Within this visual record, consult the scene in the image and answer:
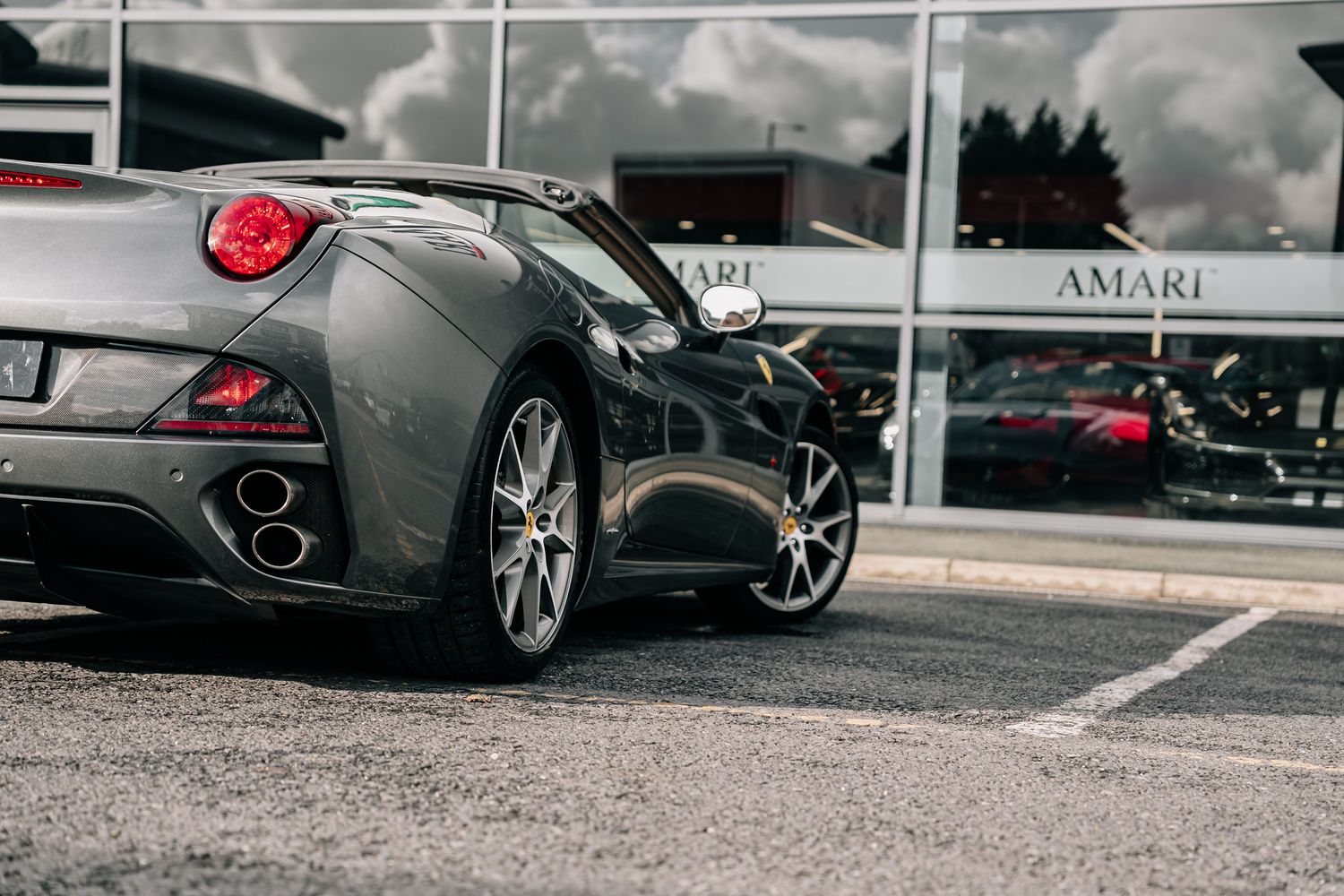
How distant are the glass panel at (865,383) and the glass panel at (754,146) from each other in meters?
0.20

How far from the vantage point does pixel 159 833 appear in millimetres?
2498


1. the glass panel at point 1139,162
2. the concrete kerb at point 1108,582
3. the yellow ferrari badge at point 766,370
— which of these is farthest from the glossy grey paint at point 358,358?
the glass panel at point 1139,162

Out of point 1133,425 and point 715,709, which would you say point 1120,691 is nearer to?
point 715,709

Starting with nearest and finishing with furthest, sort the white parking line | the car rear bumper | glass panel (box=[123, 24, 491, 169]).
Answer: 1. the car rear bumper
2. the white parking line
3. glass panel (box=[123, 24, 491, 169])

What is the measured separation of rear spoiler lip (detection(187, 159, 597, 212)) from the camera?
4.58m

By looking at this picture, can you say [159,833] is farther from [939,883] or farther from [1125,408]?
[1125,408]

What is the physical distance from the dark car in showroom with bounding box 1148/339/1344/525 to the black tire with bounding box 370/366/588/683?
6422 millimetres

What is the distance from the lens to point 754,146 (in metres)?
10.1

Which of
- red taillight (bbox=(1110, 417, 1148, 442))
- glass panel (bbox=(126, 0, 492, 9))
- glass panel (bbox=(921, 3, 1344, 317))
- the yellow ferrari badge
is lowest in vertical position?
red taillight (bbox=(1110, 417, 1148, 442))

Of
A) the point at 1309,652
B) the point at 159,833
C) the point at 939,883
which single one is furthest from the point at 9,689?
the point at 1309,652

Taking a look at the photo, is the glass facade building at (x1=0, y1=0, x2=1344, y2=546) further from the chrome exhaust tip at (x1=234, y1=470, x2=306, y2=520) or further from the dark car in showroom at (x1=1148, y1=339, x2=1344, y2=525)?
the chrome exhaust tip at (x1=234, y1=470, x2=306, y2=520)

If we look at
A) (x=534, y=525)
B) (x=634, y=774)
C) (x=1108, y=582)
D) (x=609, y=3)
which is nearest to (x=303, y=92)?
(x=609, y=3)

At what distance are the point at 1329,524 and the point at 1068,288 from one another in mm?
2010

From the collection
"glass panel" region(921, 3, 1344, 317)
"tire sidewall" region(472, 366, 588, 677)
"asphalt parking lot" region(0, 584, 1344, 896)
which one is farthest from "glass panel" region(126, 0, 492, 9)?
"tire sidewall" region(472, 366, 588, 677)
